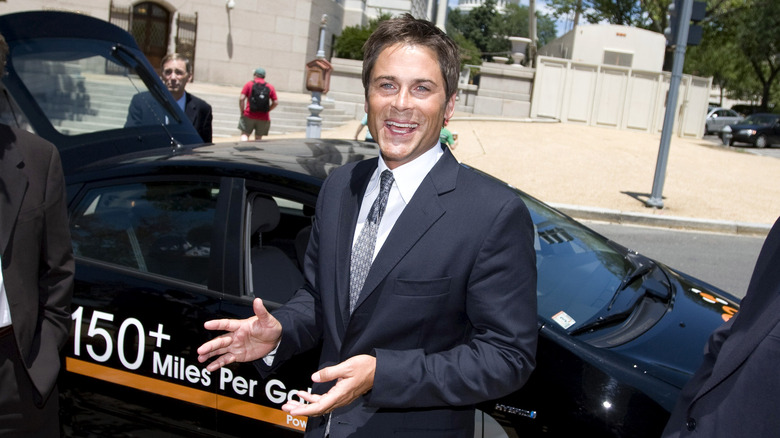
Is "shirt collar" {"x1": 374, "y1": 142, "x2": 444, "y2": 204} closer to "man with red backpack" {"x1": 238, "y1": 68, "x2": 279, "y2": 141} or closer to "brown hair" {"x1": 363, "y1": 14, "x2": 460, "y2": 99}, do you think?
"brown hair" {"x1": 363, "y1": 14, "x2": 460, "y2": 99}

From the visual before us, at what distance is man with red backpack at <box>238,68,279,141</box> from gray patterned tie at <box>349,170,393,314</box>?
436 inches

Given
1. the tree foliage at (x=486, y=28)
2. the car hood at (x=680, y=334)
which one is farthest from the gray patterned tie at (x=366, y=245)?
the tree foliage at (x=486, y=28)

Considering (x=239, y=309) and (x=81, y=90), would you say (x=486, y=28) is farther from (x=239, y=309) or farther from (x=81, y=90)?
(x=239, y=309)

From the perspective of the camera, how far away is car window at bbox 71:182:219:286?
298 cm

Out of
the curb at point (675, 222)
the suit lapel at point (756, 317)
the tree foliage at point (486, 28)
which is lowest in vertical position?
the curb at point (675, 222)

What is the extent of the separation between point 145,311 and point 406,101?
1.66m

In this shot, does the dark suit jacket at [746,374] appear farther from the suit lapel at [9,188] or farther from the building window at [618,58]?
the building window at [618,58]

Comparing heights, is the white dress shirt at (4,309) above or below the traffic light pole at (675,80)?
below

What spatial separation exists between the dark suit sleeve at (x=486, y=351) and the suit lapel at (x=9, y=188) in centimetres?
116

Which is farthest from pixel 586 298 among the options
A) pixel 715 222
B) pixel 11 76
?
pixel 715 222

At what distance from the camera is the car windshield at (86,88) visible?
4.79m

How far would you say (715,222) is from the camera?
34.4 feet

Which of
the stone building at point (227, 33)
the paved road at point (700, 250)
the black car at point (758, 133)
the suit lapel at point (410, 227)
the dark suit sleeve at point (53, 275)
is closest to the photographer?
the suit lapel at point (410, 227)

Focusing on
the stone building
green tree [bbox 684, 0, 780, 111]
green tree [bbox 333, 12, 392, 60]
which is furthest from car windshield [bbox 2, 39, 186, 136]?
green tree [bbox 684, 0, 780, 111]
